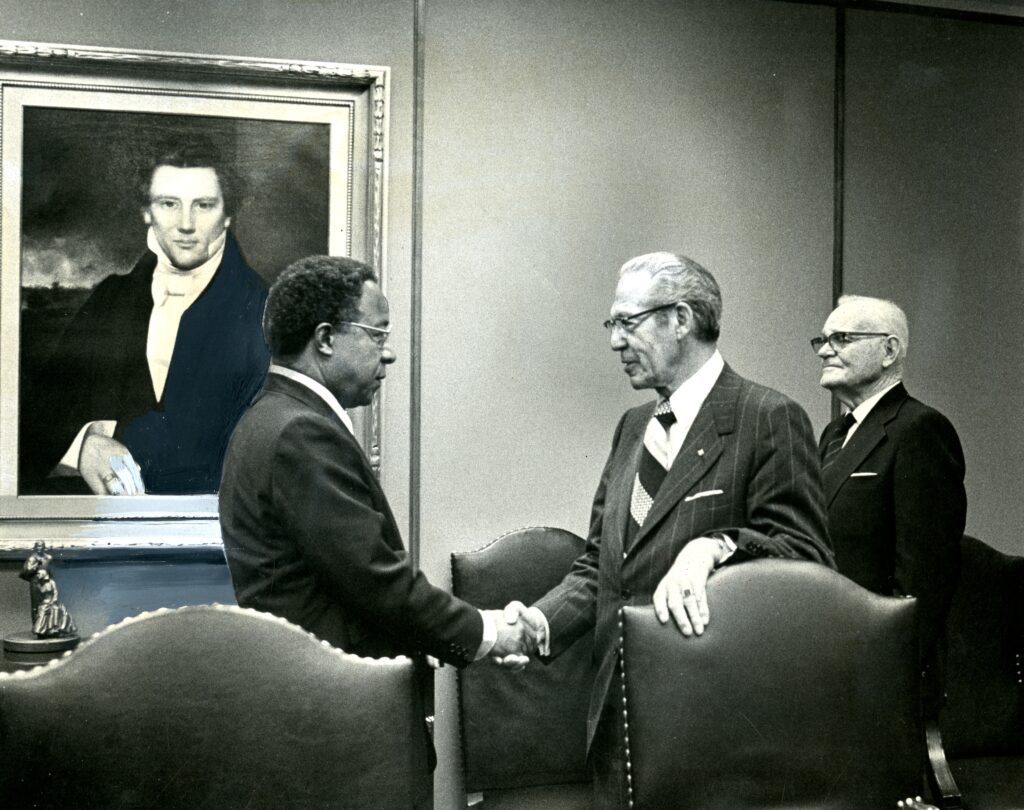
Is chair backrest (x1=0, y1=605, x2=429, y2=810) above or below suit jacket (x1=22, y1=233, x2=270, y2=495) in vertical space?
below

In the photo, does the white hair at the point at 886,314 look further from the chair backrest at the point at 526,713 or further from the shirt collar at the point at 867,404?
the chair backrest at the point at 526,713

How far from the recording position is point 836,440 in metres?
2.01

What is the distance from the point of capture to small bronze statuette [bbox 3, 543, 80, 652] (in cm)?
178

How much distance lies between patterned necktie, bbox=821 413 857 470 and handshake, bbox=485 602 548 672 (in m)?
0.66

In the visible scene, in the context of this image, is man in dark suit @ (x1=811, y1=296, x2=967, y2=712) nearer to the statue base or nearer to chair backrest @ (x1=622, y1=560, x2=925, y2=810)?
chair backrest @ (x1=622, y1=560, x2=925, y2=810)

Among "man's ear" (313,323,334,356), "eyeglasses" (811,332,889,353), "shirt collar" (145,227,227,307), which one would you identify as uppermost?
"shirt collar" (145,227,227,307)

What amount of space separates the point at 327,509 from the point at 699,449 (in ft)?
2.09

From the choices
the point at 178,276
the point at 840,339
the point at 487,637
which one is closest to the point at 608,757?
the point at 487,637

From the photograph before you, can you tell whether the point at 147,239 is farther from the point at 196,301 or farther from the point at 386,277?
the point at 386,277

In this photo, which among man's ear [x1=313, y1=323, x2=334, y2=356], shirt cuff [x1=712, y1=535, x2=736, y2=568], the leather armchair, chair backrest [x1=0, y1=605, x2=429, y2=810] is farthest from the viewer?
the leather armchair

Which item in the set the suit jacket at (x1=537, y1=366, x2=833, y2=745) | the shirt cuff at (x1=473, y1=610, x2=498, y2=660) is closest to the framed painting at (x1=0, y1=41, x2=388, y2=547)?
the shirt cuff at (x1=473, y1=610, x2=498, y2=660)

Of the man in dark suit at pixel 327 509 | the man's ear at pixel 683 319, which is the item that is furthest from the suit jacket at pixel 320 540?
the man's ear at pixel 683 319

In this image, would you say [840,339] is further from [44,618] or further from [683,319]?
[44,618]

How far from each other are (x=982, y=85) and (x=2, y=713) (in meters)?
2.11
